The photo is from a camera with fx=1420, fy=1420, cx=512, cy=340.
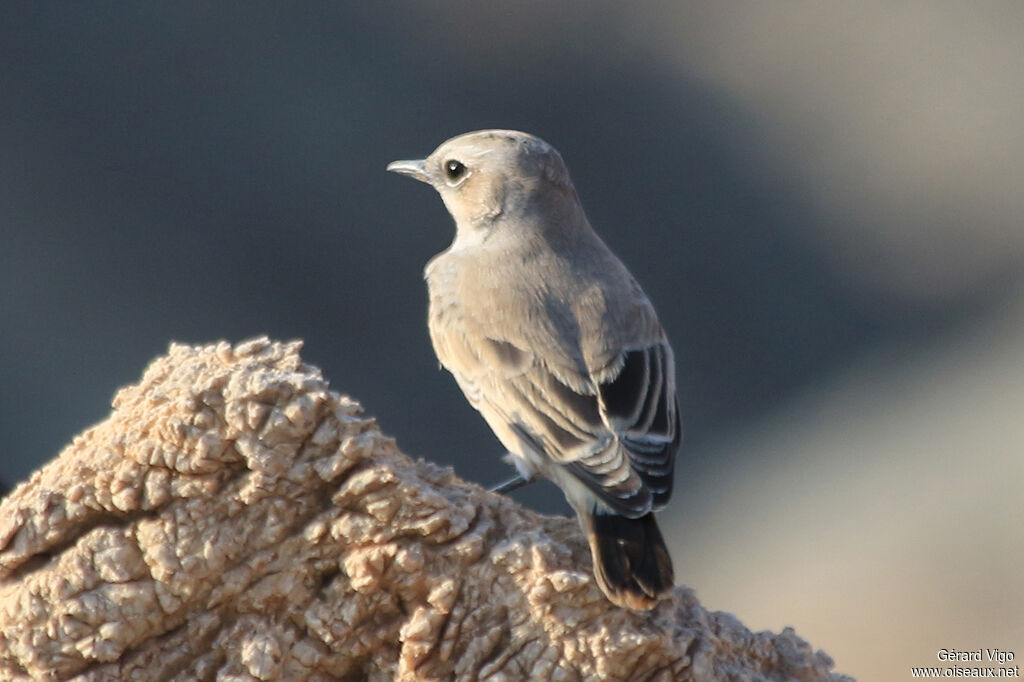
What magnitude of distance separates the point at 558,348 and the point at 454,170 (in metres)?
1.44

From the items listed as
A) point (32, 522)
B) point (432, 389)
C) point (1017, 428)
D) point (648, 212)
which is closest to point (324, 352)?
point (432, 389)

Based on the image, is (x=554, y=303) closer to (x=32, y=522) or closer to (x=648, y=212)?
(x=32, y=522)

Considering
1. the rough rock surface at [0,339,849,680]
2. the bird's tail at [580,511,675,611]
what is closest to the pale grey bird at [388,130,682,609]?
the bird's tail at [580,511,675,611]

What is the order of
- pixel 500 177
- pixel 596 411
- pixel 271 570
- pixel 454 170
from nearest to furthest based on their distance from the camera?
pixel 271 570 → pixel 596 411 → pixel 500 177 → pixel 454 170

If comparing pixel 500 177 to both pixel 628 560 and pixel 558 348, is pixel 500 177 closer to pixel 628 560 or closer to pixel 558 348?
pixel 558 348

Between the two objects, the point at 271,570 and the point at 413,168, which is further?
the point at 413,168

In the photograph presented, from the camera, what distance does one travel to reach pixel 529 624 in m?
3.96

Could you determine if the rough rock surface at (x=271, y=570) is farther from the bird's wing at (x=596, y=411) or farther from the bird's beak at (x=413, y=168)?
the bird's beak at (x=413, y=168)

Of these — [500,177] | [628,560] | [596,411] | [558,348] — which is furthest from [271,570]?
[500,177]

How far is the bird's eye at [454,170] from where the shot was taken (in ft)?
20.6

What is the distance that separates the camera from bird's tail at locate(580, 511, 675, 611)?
397cm

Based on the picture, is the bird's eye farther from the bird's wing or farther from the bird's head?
the bird's wing

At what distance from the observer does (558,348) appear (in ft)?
17.1

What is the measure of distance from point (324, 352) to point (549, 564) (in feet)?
35.8
